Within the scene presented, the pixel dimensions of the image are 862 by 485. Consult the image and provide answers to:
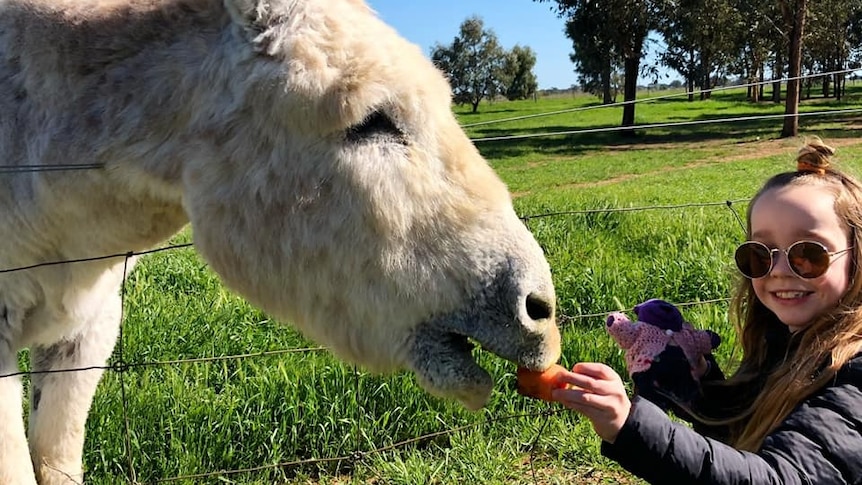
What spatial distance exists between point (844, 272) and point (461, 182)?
115 cm

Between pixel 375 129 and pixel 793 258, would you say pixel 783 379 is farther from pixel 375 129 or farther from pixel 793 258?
pixel 375 129

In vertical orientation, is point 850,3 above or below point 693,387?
above

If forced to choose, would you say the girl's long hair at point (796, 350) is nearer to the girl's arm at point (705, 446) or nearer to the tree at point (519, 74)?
the girl's arm at point (705, 446)

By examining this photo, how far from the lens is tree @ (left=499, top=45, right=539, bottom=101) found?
74.0m

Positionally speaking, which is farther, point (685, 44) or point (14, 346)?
point (685, 44)

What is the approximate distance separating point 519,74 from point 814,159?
77154mm

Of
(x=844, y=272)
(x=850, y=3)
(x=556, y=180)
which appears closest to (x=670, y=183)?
(x=556, y=180)

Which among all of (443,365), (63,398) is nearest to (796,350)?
(443,365)

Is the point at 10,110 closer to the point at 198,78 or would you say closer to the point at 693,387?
the point at 198,78

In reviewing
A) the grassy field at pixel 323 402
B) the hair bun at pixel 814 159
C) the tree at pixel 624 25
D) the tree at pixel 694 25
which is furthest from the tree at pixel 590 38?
the hair bun at pixel 814 159

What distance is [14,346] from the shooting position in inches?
96.8

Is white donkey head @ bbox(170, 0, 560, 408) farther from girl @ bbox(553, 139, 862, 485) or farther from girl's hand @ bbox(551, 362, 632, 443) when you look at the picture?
girl @ bbox(553, 139, 862, 485)

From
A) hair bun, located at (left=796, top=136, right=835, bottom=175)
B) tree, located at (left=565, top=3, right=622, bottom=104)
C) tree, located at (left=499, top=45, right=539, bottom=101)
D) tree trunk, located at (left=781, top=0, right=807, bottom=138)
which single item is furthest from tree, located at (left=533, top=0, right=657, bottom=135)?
tree, located at (left=499, top=45, right=539, bottom=101)

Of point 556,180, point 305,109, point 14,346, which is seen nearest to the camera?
point 305,109
